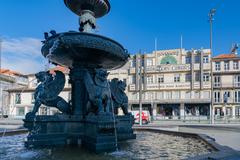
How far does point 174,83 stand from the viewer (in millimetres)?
53938

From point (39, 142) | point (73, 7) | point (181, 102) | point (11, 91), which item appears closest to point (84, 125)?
point (39, 142)

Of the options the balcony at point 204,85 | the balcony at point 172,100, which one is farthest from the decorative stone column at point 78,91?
the balcony at point 204,85

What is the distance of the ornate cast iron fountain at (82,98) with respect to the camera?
7.42 meters

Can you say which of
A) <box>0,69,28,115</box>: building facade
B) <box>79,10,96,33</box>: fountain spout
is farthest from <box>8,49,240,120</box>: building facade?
<box>79,10,96,33</box>: fountain spout

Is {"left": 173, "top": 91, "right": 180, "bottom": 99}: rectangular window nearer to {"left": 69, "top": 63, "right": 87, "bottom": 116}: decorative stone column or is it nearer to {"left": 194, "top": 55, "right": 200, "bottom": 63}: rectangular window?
{"left": 194, "top": 55, "right": 200, "bottom": 63}: rectangular window

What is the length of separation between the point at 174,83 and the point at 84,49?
47296mm

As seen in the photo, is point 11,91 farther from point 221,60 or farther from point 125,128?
point 125,128

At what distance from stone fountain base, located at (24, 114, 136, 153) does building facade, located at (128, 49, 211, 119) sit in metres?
43.5

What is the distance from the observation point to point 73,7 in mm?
10188

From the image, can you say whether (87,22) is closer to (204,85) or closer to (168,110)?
A: (204,85)

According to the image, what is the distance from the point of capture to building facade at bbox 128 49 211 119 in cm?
5184

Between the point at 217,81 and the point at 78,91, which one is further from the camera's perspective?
the point at 217,81

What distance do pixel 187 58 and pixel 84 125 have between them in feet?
164

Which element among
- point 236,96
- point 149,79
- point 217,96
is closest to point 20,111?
point 149,79
